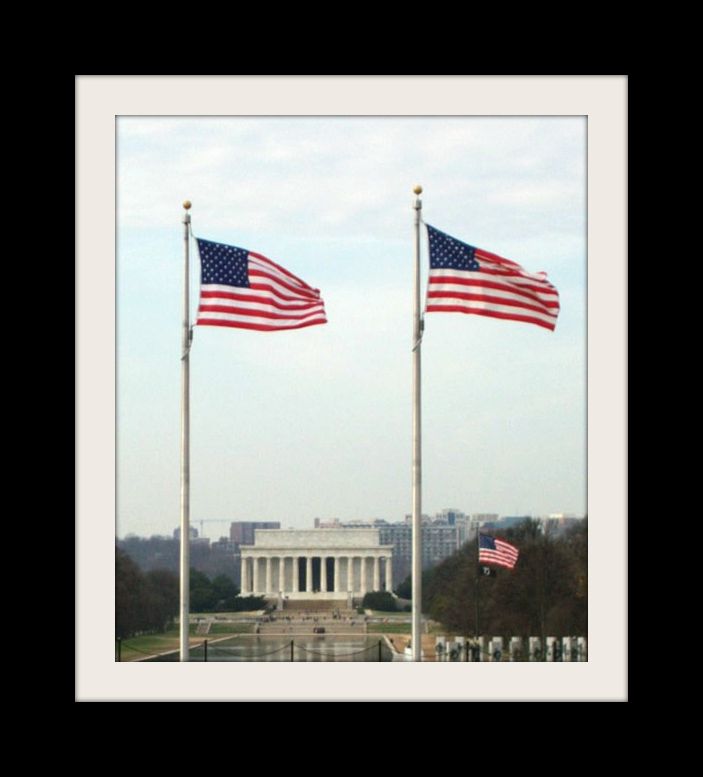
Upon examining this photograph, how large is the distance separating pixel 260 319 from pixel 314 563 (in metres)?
104

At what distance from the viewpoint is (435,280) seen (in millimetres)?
31562

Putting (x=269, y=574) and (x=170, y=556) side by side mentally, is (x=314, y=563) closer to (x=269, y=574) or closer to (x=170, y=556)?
(x=269, y=574)

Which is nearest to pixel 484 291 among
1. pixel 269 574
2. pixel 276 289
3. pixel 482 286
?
pixel 482 286

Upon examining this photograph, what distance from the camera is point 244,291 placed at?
32156 mm

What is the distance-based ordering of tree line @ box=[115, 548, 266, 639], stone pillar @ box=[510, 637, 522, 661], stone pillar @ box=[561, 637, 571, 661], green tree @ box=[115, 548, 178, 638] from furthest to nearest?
1. green tree @ box=[115, 548, 178, 638]
2. tree line @ box=[115, 548, 266, 639]
3. stone pillar @ box=[510, 637, 522, 661]
4. stone pillar @ box=[561, 637, 571, 661]

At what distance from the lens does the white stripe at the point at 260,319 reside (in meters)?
32.2

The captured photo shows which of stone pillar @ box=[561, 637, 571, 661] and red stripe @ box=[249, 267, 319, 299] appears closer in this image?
red stripe @ box=[249, 267, 319, 299]

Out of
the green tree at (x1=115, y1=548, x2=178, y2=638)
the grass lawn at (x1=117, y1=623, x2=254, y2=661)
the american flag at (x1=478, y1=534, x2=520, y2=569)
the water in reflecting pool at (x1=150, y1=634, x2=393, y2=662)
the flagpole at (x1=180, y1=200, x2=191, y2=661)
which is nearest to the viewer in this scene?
the flagpole at (x1=180, y1=200, x2=191, y2=661)

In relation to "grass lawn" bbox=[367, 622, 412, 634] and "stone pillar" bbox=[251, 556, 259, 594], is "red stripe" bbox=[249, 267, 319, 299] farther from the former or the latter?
"stone pillar" bbox=[251, 556, 259, 594]

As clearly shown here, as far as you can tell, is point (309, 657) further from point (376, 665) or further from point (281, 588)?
point (281, 588)

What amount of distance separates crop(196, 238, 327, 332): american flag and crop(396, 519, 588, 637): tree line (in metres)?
24.3

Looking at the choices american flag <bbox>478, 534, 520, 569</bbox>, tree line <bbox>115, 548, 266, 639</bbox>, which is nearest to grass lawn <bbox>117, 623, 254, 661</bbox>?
tree line <bbox>115, 548, 266, 639</bbox>

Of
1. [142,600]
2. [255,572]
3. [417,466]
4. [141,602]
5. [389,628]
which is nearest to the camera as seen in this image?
[417,466]

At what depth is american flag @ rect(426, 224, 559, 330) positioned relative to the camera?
31.4 m
